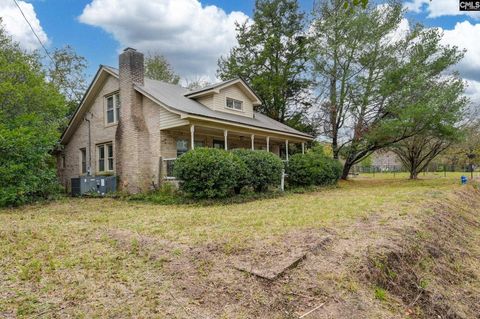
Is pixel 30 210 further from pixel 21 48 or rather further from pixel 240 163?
pixel 21 48

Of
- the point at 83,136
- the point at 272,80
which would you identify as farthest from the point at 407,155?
the point at 83,136

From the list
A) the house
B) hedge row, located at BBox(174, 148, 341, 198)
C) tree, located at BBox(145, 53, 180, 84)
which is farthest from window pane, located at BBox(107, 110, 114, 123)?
tree, located at BBox(145, 53, 180, 84)

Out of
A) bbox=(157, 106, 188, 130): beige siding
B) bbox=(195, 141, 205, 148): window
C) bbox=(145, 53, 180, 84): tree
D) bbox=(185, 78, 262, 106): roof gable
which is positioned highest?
bbox=(145, 53, 180, 84): tree

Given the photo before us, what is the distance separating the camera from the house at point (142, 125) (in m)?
13.3

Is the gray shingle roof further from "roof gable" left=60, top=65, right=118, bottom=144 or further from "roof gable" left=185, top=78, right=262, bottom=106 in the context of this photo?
"roof gable" left=60, top=65, right=118, bottom=144

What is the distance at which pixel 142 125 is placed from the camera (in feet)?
45.5

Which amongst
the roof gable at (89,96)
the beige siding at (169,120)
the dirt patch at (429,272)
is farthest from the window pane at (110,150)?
the dirt patch at (429,272)

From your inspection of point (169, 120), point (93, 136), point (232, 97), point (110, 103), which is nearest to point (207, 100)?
point (232, 97)

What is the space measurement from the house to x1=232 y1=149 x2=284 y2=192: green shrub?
152 cm

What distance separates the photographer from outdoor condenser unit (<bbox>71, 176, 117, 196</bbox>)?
13.9 meters

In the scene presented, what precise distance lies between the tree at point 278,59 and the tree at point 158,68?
955 cm

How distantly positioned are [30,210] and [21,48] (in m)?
15.2

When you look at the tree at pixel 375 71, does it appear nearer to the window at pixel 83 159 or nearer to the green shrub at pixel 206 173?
the green shrub at pixel 206 173

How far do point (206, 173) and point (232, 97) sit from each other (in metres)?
7.49
